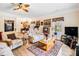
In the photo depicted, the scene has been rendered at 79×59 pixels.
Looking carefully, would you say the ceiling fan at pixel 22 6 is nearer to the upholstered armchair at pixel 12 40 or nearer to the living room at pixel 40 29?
the living room at pixel 40 29

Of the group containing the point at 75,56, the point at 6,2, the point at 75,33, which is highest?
the point at 6,2

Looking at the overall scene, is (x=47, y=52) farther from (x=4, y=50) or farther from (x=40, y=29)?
(x=4, y=50)

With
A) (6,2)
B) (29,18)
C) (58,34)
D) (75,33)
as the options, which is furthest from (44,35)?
(6,2)

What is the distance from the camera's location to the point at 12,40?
2.28 metres

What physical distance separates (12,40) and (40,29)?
520mm

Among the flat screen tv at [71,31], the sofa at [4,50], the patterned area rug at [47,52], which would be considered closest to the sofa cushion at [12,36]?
the sofa at [4,50]

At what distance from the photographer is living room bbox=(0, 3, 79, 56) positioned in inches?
89.0

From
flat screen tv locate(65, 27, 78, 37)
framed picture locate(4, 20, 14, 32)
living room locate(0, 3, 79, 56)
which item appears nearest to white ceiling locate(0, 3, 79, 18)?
living room locate(0, 3, 79, 56)

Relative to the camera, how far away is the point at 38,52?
2322 mm

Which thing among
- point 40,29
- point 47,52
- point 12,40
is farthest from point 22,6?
point 47,52

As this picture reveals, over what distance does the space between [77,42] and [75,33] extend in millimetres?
159

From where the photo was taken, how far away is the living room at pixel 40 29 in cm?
226

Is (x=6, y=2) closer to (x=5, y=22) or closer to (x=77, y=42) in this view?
(x=5, y=22)

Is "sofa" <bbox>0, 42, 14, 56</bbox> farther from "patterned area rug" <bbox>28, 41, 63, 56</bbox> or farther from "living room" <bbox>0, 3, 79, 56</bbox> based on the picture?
"patterned area rug" <bbox>28, 41, 63, 56</bbox>
